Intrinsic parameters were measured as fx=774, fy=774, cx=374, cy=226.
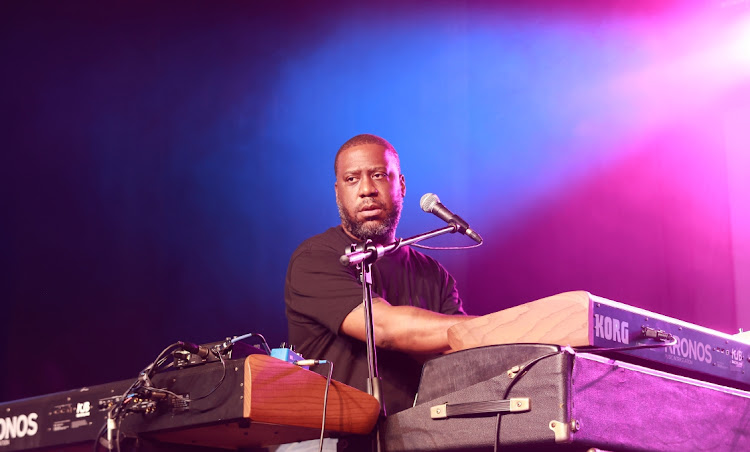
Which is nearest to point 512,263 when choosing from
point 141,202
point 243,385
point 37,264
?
point 141,202

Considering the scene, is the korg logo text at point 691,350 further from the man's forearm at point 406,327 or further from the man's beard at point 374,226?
the man's beard at point 374,226

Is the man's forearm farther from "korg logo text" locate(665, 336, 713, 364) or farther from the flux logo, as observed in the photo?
the flux logo

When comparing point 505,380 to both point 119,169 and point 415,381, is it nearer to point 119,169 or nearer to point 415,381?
point 415,381

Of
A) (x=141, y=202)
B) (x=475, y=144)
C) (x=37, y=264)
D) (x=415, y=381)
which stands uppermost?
(x=475, y=144)

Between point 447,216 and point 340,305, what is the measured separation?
0.51m

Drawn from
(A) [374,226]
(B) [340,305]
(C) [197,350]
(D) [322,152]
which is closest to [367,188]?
(A) [374,226]

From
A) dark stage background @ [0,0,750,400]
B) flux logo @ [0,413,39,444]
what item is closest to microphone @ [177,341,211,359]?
flux logo @ [0,413,39,444]

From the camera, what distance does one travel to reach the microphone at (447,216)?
2.68 meters

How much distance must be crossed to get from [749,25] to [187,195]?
3.86 m

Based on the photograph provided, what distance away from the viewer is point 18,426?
97.7 inches

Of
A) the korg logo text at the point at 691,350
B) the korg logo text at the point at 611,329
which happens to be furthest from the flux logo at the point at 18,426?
the korg logo text at the point at 691,350

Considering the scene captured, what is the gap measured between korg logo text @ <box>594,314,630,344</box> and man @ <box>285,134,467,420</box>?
0.57m

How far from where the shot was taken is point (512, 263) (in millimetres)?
5188

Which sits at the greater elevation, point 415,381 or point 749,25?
point 749,25
